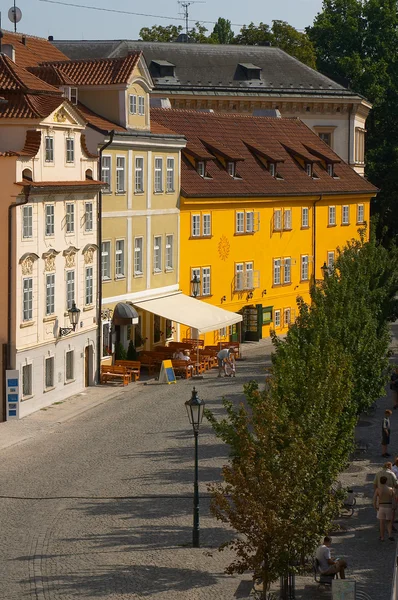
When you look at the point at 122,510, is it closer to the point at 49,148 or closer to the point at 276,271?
the point at 49,148

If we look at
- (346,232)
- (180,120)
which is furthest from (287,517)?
(346,232)

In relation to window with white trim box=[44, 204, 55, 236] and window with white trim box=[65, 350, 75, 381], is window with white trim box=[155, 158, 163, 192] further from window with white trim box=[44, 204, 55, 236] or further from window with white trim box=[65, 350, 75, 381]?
window with white trim box=[44, 204, 55, 236]

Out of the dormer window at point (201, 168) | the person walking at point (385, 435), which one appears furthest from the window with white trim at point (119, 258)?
the person walking at point (385, 435)

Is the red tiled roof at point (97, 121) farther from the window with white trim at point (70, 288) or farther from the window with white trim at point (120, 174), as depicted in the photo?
the window with white trim at point (70, 288)

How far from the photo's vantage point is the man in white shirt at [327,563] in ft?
83.2

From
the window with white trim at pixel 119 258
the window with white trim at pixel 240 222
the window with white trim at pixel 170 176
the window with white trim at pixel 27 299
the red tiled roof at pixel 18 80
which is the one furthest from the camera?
the window with white trim at pixel 240 222

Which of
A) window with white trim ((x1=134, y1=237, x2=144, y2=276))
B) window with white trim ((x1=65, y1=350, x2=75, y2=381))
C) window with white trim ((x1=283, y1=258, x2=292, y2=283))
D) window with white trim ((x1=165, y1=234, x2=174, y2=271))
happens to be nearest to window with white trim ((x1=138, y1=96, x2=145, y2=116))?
window with white trim ((x1=134, y1=237, x2=144, y2=276))

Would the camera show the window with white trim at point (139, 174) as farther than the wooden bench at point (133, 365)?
Yes

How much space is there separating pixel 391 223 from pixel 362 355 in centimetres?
5432

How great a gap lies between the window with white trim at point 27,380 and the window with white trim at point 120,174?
35.2ft

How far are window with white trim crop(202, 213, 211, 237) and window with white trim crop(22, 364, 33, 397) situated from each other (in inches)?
722

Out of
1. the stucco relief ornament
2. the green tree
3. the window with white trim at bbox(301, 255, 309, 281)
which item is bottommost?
the window with white trim at bbox(301, 255, 309, 281)

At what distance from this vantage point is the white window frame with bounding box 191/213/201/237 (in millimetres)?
60000

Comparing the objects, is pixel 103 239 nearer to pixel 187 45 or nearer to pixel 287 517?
pixel 287 517
